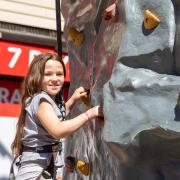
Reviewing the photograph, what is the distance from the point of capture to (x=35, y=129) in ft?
8.79

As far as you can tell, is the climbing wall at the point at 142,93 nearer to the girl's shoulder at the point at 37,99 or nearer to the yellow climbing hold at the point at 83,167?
the yellow climbing hold at the point at 83,167

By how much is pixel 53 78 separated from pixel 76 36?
0.29 metres

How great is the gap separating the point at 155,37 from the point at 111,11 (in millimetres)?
341

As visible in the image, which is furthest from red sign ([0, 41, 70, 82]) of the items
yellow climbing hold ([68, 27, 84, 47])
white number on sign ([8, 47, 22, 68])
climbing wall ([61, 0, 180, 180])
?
climbing wall ([61, 0, 180, 180])

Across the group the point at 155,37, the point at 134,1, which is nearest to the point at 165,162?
the point at 155,37

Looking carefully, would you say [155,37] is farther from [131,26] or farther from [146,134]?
[146,134]

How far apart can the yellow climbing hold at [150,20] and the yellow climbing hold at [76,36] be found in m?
0.76

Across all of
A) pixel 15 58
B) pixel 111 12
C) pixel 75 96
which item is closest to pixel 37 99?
pixel 75 96

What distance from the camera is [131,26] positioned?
2.10 m

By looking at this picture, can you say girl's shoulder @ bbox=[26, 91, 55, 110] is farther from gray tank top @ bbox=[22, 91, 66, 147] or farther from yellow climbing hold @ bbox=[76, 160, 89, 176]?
yellow climbing hold @ bbox=[76, 160, 89, 176]

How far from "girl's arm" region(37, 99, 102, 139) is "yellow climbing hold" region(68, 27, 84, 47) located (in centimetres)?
42

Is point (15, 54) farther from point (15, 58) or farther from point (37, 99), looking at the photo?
point (37, 99)

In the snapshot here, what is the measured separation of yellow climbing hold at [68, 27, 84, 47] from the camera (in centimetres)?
280

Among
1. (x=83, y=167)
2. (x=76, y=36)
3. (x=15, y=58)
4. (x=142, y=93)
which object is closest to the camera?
(x=142, y=93)
